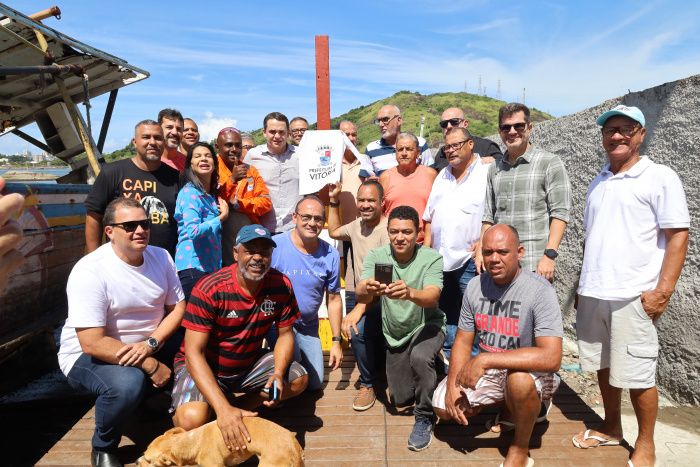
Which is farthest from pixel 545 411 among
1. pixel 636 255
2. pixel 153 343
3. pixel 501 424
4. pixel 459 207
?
pixel 153 343

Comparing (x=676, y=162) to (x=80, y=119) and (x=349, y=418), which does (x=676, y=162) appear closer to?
(x=349, y=418)

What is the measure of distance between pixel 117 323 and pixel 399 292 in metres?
1.75

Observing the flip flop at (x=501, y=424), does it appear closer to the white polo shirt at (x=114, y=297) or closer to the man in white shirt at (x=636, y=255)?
the man in white shirt at (x=636, y=255)

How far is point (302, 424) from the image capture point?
128 inches

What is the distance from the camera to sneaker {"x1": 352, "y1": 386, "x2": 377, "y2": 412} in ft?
11.1

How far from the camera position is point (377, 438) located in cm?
305

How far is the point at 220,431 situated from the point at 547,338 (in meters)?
1.85

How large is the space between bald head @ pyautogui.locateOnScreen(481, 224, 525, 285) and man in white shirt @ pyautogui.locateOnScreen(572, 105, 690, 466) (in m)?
0.55

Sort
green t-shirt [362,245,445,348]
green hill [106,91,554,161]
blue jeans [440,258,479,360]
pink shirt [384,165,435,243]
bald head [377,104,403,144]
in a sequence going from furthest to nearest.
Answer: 1. green hill [106,91,554,161]
2. bald head [377,104,403,144]
3. pink shirt [384,165,435,243]
4. blue jeans [440,258,479,360]
5. green t-shirt [362,245,445,348]

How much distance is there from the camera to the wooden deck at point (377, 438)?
9.31 feet

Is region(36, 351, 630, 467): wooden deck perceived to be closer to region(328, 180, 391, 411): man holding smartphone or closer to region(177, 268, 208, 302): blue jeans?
region(328, 180, 391, 411): man holding smartphone

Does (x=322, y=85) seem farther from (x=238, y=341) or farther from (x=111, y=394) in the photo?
(x=111, y=394)

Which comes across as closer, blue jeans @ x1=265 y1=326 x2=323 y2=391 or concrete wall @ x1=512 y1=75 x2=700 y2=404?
blue jeans @ x1=265 y1=326 x2=323 y2=391

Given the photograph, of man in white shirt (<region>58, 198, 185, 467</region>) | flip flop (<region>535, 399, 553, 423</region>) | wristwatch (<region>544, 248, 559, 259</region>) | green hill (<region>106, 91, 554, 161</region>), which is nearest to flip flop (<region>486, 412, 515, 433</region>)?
flip flop (<region>535, 399, 553, 423</region>)
